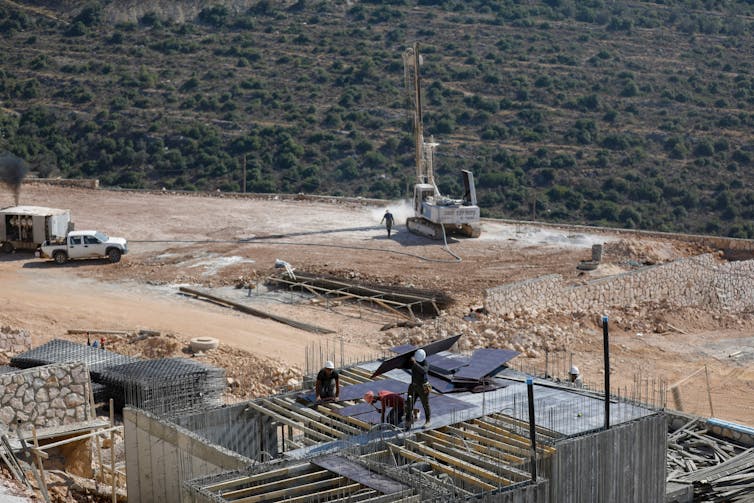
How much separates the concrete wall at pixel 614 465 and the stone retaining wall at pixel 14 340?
15.8 meters

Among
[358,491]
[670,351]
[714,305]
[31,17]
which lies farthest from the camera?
[31,17]

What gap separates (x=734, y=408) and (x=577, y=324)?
6182 mm

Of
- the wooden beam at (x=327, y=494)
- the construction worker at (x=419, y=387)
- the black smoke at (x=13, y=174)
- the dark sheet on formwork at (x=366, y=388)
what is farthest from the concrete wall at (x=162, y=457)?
the black smoke at (x=13, y=174)

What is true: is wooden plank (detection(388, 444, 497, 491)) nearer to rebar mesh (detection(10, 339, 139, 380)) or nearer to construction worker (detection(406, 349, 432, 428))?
construction worker (detection(406, 349, 432, 428))

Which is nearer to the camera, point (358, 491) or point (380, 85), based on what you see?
point (358, 491)

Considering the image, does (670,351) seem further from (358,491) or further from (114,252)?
(358,491)

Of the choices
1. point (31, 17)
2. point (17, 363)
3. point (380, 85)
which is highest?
point (31, 17)

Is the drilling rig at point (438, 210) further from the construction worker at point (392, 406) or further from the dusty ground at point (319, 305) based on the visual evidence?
the construction worker at point (392, 406)

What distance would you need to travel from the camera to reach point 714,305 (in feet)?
135

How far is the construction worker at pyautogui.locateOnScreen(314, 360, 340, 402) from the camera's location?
1888 cm

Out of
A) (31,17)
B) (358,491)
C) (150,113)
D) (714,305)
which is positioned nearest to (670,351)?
(714,305)

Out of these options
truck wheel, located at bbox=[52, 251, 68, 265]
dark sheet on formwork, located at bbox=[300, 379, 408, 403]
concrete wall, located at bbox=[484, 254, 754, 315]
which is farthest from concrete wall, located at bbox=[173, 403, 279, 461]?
truck wheel, located at bbox=[52, 251, 68, 265]

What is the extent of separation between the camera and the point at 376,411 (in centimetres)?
1833

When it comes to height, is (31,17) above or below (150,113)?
above
